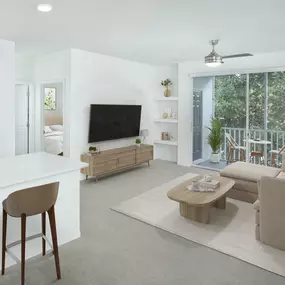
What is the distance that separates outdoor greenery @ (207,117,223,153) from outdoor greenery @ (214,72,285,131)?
0.40 meters

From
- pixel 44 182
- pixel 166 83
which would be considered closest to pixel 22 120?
pixel 166 83

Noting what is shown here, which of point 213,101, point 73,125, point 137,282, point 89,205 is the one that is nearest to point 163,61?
point 213,101

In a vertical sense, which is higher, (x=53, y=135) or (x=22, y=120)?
(x=22, y=120)

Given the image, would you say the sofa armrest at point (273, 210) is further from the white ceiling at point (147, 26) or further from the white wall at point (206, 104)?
the white wall at point (206, 104)

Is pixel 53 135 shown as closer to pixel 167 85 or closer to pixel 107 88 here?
pixel 107 88

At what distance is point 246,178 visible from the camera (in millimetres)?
4242

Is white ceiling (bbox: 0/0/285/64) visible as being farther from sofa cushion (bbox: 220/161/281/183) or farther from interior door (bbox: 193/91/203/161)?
sofa cushion (bbox: 220/161/281/183)

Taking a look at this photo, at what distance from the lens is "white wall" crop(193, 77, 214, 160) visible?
723cm

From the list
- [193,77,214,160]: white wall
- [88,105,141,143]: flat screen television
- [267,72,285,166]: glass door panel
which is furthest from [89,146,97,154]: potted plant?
[267,72,285,166]: glass door panel

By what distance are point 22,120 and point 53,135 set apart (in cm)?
108

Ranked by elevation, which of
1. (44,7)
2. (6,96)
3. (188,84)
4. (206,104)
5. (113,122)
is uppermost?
(44,7)

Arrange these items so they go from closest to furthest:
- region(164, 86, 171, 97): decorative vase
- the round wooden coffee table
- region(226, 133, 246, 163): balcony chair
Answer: the round wooden coffee table → region(226, 133, 246, 163): balcony chair → region(164, 86, 171, 97): decorative vase

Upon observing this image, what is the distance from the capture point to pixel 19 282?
2.31 m

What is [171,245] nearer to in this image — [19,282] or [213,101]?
[19,282]
